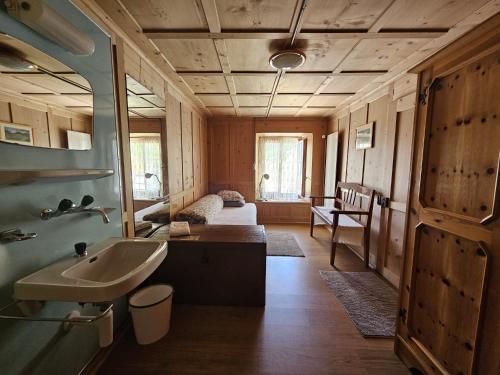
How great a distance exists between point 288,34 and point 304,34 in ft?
0.40

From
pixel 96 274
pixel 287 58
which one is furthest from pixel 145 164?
pixel 287 58

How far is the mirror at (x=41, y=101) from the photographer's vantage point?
94cm

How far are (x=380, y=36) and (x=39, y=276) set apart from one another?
258 cm

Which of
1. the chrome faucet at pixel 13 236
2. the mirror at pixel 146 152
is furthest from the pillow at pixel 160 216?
the chrome faucet at pixel 13 236

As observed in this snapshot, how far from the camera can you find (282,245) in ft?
11.6

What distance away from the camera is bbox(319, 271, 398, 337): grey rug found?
1812 mm

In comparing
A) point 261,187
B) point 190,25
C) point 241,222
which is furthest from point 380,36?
point 261,187

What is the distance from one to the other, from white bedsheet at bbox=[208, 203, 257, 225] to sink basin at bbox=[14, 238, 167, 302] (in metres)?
1.64

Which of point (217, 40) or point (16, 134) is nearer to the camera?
point (16, 134)

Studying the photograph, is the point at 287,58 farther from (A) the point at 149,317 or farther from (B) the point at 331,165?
(B) the point at 331,165

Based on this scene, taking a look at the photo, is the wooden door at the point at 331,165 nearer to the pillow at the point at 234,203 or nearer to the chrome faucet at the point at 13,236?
the pillow at the point at 234,203

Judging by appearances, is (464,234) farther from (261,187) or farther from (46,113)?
(261,187)

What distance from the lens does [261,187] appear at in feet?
17.0

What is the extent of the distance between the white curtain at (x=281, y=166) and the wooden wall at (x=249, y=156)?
0.34m
